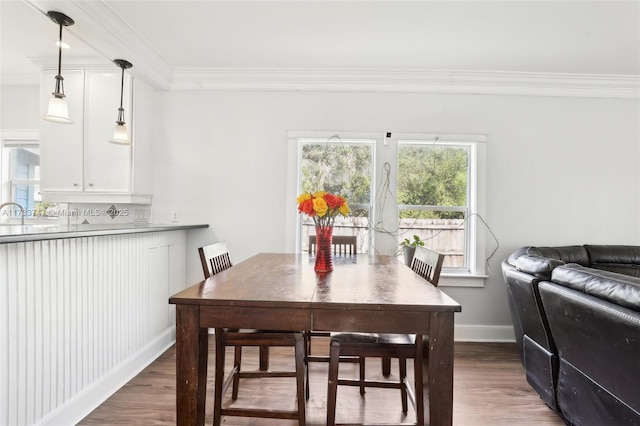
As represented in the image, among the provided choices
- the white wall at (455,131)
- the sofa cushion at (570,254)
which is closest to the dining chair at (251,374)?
the white wall at (455,131)

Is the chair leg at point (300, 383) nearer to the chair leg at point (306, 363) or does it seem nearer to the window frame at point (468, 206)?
the chair leg at point (306, 363)

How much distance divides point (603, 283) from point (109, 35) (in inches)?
128

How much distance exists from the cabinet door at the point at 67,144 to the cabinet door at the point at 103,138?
0.06m

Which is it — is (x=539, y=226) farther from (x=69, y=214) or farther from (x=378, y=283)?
(x=69, y=214)

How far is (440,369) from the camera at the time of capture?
1.27 metres

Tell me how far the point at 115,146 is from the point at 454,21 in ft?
9.72

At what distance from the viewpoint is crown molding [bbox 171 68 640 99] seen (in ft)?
10.4

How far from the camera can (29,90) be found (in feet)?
11.5

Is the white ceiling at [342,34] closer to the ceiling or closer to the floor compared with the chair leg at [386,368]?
closer to the ceiling

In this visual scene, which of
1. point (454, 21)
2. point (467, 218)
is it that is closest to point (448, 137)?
point (467, 218)

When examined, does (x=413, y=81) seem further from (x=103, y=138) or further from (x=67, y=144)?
(x=67, y=144)

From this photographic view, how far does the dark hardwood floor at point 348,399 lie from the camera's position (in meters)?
1.89

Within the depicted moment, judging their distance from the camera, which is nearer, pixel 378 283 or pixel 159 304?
pixel 378 283

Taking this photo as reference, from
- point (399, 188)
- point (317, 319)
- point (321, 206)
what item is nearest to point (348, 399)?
point (317, 319)
